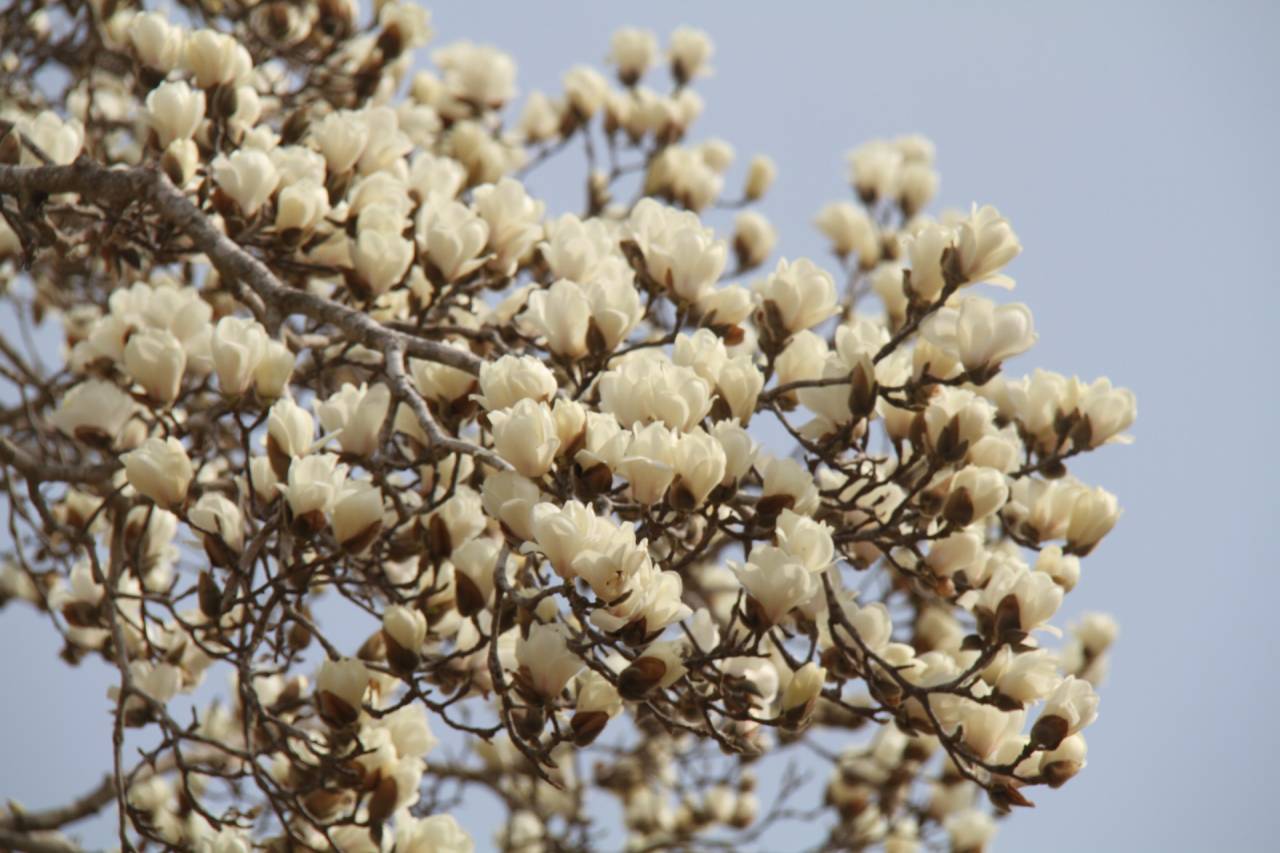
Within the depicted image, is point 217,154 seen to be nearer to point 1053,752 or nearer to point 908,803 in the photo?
point 1053,752

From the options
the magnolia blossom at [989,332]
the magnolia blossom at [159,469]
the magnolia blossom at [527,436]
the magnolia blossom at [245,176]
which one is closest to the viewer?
the magnolia blossom at [527,436]

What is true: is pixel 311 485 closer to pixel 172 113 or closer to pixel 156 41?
pixel 172 113

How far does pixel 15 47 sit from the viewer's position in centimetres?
292

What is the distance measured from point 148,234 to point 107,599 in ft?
1.77

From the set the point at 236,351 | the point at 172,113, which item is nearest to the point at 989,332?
the point at 236,351

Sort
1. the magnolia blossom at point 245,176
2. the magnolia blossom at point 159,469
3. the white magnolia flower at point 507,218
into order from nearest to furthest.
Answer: the magnolia blossom at point 159,469 → the magnolia blossom at point 245,176 → the white magnolia flower at point 507,218

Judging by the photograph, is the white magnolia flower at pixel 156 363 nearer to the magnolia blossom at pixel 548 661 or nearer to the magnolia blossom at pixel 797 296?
the magnolia blossom at pixel 548 661

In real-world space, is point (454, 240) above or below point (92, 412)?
above

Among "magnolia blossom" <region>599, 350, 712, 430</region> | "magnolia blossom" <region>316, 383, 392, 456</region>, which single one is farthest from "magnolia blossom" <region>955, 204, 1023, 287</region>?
"magnolia blossom" <region>316, 383, 392, 456</region>

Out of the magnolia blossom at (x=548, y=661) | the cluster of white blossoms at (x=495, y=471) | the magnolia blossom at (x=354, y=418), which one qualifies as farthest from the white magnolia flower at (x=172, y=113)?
the magnolia blossom at (x=548, y=661)

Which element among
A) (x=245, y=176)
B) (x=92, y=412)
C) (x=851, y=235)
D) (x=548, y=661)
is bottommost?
(x=548, y=661)

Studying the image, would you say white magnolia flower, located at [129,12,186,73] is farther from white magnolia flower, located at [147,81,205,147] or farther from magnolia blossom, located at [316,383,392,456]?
magnolia blossom, located at [316,383,392,456]


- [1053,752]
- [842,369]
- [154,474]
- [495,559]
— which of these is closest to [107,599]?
[154,474]

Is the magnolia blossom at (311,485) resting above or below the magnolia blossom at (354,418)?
below
